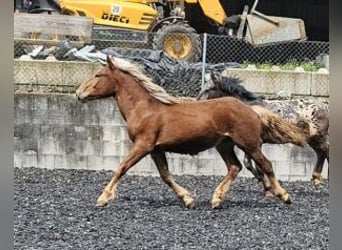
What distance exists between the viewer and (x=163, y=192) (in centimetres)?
746

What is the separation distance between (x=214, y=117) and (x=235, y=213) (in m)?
0.88

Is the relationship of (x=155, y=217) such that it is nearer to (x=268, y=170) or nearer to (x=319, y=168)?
(x=268, y=170)

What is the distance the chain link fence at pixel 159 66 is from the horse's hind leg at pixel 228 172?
241 centimetres

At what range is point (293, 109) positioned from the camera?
749 centimetres

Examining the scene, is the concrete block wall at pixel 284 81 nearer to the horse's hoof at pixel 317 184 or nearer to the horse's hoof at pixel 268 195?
the horse's hoof at pixel 317 184

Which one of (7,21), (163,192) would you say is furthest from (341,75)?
(163,192)

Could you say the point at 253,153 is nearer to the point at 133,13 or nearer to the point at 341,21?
the point at 341,21

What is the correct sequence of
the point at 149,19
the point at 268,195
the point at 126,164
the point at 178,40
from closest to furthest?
the point at 126,164 < the point at 268,195 < the point at 178,40 < the point at 149,19

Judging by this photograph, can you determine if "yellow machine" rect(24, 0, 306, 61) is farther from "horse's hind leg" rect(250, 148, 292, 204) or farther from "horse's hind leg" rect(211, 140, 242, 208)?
"horse's hind leg" rect(250, 148, 292, 204)

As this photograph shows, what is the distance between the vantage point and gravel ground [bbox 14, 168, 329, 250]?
489 cm

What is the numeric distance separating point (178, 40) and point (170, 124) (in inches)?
208

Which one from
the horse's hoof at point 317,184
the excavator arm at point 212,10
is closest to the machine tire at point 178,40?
the excavator arm at point 212,10

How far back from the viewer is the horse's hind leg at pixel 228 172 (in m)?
6.36

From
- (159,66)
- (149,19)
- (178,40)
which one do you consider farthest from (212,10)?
(159,66)
